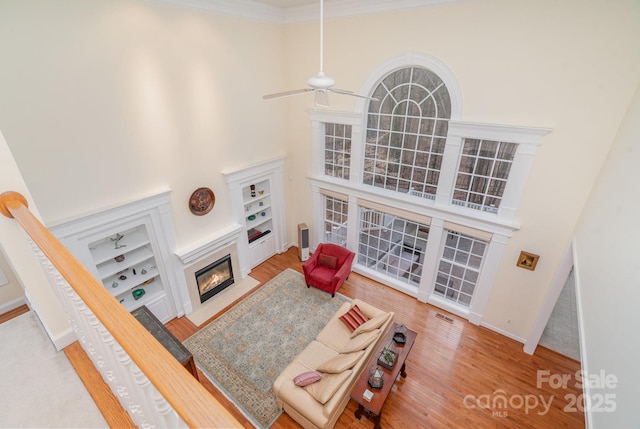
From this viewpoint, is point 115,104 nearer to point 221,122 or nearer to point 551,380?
point 221,122

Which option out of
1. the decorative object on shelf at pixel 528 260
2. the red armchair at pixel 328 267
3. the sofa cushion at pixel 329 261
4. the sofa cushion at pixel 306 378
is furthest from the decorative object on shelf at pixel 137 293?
the decorative object on shelf at pixel 528 260

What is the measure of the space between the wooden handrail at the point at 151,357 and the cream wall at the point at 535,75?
5.10 metres

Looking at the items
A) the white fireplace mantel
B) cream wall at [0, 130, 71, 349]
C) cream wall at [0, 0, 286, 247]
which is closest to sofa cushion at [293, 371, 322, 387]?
cream wall at [0, 130, 71, 349]

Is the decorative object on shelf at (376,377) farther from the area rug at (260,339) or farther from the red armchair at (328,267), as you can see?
the red armchair at (328,267)

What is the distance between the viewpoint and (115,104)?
4062 millimetres

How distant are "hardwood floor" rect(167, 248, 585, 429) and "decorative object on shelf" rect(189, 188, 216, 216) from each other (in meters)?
2.22

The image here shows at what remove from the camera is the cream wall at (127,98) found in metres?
3.38

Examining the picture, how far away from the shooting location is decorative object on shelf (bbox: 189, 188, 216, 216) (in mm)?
5441

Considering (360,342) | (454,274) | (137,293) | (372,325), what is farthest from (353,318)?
(137,293)

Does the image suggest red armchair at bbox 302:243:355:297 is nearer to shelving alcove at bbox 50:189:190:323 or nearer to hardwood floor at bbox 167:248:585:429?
hardwood floor at bbox 167:248:585:429

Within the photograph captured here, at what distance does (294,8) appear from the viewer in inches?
231

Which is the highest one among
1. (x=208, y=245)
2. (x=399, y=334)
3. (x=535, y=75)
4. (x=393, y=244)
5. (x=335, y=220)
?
(x=535, y=75)

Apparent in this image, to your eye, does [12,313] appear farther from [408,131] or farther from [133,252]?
[408,131]

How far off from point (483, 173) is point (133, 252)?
620cm
